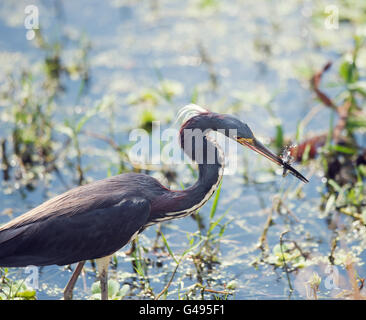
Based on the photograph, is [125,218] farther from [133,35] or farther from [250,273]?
[133,35]

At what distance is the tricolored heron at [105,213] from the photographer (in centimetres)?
430

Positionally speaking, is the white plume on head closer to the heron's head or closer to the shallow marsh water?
the heron's head

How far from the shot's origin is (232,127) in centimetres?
449

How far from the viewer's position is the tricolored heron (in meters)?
4.30

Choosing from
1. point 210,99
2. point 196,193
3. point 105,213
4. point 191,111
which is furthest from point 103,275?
point 210,99

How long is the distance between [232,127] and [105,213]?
3.54 ft

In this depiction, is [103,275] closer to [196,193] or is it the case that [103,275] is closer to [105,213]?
[105,213]

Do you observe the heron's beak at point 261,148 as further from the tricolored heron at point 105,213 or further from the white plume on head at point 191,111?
the white plume on head at point 191,111

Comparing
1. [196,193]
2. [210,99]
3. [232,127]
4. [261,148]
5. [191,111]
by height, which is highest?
[210,99]

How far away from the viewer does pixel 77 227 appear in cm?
434

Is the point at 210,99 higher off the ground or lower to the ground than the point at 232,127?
higher

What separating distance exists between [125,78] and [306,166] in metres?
2.81

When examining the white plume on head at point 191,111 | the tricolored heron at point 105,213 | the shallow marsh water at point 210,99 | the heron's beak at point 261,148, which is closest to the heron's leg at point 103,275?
the tricolored heron at point 105,213
